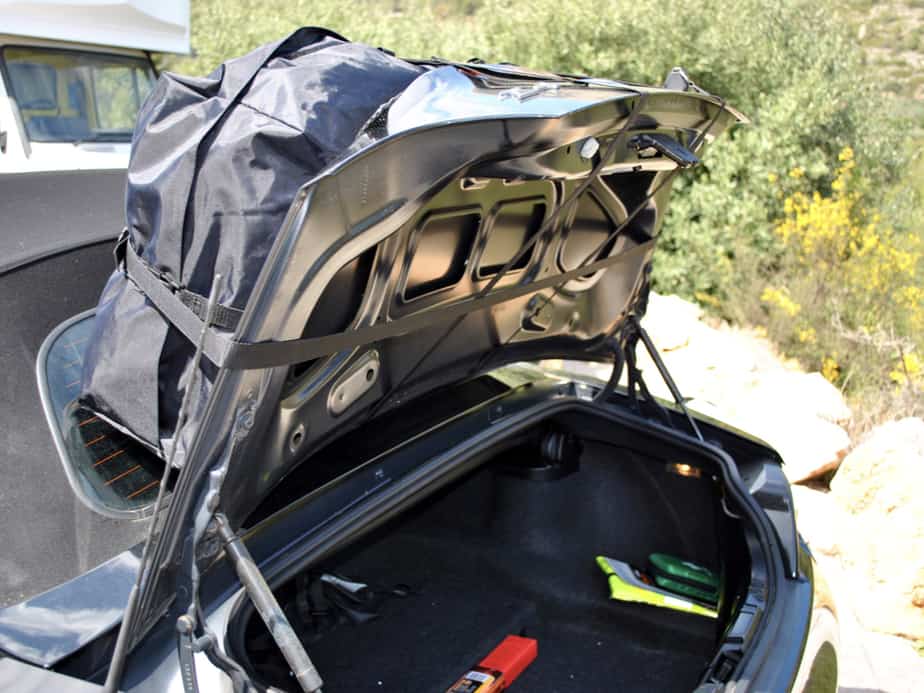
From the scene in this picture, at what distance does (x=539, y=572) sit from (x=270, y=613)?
1709 mm

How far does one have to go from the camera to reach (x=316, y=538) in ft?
5.89

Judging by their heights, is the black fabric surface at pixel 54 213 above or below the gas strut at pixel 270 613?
above

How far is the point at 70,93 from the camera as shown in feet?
13.0

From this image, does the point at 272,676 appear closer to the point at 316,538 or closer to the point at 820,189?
the point at 316,538

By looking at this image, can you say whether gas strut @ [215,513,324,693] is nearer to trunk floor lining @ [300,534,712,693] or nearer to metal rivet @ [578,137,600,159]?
metal rivet @ [578,137,600,159]

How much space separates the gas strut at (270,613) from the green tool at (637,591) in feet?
4.98

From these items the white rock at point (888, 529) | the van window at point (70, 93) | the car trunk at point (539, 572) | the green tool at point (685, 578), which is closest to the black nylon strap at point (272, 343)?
the car trunk at point (539, 572)

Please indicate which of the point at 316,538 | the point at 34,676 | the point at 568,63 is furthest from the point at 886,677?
the point at 568,63

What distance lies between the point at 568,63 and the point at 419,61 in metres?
5.98

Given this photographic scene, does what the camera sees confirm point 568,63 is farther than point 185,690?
Yes

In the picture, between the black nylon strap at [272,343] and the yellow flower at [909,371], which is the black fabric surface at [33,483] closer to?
the black nylon strap at [272,343]

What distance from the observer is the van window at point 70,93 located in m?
3.73

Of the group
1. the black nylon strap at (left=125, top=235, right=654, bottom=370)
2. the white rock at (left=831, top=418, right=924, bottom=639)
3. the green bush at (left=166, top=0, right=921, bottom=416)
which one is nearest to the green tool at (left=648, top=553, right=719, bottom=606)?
the black nylon strap at (left=125, top=235, right=654, bottom=370)

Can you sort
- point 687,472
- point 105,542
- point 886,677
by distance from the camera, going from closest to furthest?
point 105,542 < point 687,472 < point 886,677
